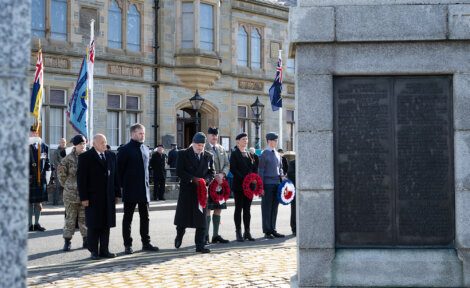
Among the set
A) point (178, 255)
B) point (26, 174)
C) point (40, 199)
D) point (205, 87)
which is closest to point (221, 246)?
point (178, 255)

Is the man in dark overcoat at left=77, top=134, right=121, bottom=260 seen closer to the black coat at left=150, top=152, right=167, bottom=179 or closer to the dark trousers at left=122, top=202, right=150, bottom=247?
the dark trousers at left=122, top=202, right=150, bottom=247

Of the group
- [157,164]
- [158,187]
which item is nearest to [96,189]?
[157,164]

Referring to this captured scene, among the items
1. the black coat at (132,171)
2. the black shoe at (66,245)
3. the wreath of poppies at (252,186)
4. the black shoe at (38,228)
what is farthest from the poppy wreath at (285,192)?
the black shoe at (38,228)

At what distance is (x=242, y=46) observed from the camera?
34.0m

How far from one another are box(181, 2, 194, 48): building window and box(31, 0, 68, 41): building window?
5490 millimetres

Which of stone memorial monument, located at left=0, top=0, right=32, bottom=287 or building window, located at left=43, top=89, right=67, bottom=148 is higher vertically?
building window, located at left=43, top=89, right=67, bottom=148

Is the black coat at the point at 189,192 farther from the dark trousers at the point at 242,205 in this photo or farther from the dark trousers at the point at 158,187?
the dark trousers at the point at 158,187

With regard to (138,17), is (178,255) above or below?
below

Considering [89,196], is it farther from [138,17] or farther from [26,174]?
[138,17]

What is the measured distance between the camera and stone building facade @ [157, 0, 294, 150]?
3036cm

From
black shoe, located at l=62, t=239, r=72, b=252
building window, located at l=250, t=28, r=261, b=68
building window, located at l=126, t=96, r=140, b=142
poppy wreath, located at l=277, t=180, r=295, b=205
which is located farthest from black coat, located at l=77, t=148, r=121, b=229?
building window, located at l=250, t=28, r=261, b=68

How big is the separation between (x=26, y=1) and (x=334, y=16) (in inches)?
182

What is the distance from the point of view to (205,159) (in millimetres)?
10828

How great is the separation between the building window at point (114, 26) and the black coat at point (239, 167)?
1781 cm
